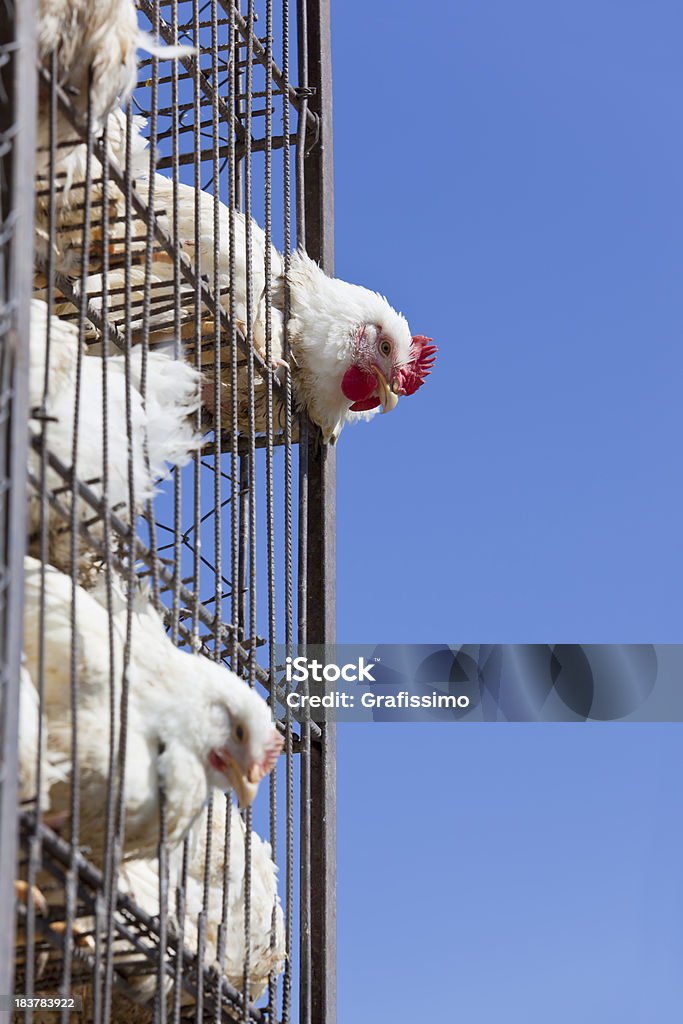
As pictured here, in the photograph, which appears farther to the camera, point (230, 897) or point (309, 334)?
point (309, 334)

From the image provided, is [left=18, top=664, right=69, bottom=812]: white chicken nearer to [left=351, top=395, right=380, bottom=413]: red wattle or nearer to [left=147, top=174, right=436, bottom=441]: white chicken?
[left=147, top=174, right=436, bottom=441]: white chicken

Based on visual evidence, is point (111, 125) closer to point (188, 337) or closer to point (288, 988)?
point (188, 337)

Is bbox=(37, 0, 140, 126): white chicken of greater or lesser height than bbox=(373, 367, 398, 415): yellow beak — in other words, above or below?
below

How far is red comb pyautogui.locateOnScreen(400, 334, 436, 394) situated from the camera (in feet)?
28.6

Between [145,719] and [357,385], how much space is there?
141 inches

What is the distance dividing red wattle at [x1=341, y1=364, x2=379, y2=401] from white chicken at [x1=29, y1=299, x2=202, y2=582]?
2.24m

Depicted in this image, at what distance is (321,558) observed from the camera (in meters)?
8.29

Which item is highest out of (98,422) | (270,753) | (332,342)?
(332,342)

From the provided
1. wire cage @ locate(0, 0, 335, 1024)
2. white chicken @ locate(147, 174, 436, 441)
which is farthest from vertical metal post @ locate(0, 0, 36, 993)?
white chicken @ locate(147, 174, 436, 441)

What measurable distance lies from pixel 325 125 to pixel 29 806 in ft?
17.5

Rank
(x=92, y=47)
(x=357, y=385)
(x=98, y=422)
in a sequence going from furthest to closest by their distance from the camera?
1. (x=357, y=385)
2. (x=98, y=422)
3. (x=92, y=47)

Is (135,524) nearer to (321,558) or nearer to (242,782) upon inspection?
(242,782)

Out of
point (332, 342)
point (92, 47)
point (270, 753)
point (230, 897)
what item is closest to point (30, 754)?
point (270, 753)

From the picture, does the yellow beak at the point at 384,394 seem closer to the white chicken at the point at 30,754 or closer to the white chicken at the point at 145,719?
the white chicken at the point at 145,719
